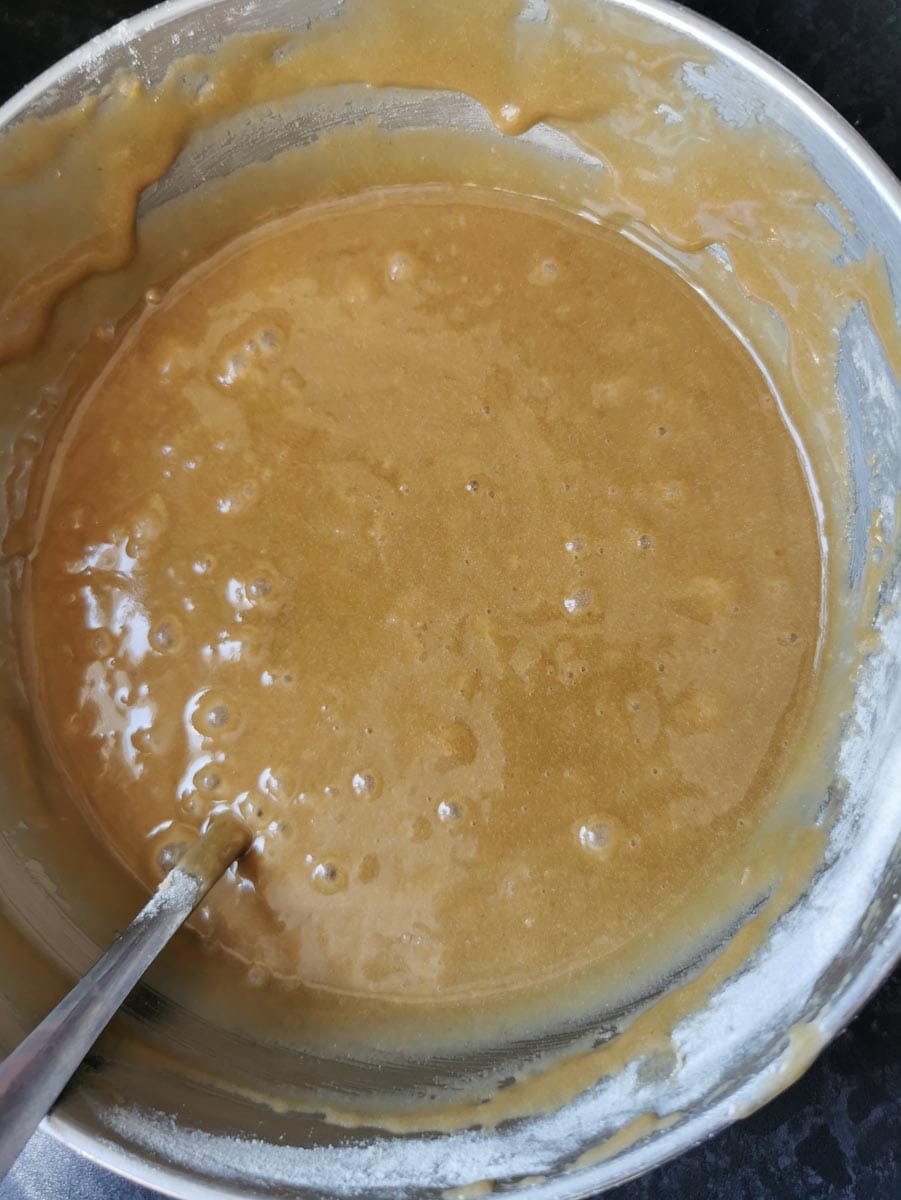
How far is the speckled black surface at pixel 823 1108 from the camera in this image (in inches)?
48.0

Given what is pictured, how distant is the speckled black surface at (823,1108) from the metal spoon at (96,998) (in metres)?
0.33

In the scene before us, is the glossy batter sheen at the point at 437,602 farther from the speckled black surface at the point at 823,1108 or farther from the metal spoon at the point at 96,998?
the speckled black surface at the point at 823,1108

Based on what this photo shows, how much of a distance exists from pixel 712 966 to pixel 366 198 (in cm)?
118

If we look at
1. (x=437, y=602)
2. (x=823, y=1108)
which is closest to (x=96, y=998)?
(x=437, y=602)

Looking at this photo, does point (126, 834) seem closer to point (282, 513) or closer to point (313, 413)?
point (282, 513)

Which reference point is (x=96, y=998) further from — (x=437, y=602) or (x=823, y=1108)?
(x=823, y=1108)

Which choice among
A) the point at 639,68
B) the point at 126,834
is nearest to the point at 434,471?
the point at 639,68

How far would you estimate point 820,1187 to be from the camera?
122 centimetres

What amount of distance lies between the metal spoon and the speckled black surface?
12.8 inches

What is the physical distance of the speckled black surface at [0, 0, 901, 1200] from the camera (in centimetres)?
122

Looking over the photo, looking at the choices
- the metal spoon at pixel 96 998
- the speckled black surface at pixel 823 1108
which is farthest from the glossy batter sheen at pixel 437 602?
the speckled black surface at pixel 823 1108

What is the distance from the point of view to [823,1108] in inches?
48.1

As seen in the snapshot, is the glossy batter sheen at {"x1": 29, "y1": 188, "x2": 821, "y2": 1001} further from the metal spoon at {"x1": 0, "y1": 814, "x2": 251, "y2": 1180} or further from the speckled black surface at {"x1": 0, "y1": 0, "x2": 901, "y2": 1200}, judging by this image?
the speckled black surface at {"x1": 0, "y1": 0, "x2": 901, "y2": 1200}

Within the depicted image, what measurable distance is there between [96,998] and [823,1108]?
90 centimetres
